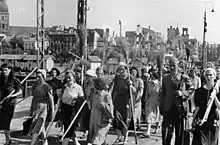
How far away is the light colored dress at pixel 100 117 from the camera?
276 inches

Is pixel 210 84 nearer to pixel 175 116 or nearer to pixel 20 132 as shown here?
pixel 175 116

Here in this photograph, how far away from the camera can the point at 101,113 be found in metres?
7.10

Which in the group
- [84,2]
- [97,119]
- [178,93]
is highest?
[84,2]

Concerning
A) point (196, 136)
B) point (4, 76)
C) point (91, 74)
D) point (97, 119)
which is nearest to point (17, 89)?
point (4, 76)

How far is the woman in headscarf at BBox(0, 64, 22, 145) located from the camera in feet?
26.2

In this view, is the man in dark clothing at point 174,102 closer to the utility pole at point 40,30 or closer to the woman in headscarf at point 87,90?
the woman in headscarf at point 87,90

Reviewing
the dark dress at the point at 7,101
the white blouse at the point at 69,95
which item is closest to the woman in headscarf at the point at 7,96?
the dark dress at the point at 7,101

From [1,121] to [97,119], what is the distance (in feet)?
6.87

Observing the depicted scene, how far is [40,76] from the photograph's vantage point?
763cm

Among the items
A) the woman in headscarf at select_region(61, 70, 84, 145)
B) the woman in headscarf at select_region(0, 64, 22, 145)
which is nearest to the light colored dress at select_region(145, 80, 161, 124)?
the woman in headscarf at select_region(61, 70, 84, 145)

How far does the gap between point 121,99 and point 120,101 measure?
0.16ft

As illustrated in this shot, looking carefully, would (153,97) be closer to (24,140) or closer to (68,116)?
(68,116)

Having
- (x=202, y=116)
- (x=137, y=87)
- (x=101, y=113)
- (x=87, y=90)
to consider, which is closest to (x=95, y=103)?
(x=101, y=113)

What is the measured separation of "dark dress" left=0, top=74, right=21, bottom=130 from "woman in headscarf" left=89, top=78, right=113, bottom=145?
1.85m
